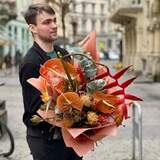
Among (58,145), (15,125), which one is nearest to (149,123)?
(15,125)

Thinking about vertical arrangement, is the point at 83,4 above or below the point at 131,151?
below

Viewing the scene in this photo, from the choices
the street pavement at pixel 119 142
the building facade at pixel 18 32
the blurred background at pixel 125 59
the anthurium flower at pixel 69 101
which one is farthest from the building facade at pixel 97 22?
the anthurium flower at pixel 69 101

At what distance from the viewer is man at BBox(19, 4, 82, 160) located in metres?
4.55

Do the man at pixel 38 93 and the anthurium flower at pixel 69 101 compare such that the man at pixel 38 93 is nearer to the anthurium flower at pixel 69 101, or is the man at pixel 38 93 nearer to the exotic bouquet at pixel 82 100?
the exotic bouquet at pixel 82 100

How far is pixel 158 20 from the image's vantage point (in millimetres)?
33969

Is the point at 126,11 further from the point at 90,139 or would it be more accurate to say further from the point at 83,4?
the point at 83,4

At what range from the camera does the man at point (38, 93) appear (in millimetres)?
4547

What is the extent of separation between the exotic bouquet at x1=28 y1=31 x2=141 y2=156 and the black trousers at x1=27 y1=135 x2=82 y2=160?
12.3 inches

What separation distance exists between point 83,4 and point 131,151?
120 metres

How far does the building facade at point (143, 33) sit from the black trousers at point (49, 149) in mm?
28512

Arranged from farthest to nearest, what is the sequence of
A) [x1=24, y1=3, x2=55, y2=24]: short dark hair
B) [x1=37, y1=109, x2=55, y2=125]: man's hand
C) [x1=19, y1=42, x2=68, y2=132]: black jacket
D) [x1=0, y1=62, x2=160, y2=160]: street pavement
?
1. [x1=0, y1=62, x2=160, y2=160]: street pavement
2. [x1=24, y1=3, x2=55, y2=24]: short dark hair
3. [x1=19, y1=42, x2=68, y2=132]: black jacket
4. [x1=37, y1=109, x2=55, y2=125]: man's hand

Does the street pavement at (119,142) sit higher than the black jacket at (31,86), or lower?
lower

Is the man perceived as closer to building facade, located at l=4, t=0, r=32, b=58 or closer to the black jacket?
the black jacket

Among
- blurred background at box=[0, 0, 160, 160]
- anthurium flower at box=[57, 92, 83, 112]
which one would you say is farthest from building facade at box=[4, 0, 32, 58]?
anthurium flower at box=[57, 92, 83, 112]
